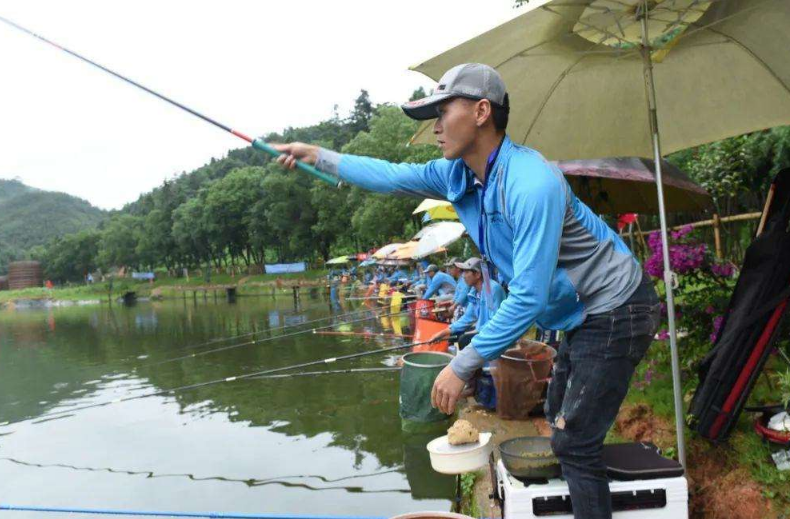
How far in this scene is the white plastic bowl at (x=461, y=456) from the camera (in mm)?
3383

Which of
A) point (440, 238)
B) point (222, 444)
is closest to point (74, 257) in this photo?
point (440, 238)

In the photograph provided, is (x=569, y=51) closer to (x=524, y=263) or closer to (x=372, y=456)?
(x=524, y=263)

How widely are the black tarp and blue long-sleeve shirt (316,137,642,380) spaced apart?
1.41 meters

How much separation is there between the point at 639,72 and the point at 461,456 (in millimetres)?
2972

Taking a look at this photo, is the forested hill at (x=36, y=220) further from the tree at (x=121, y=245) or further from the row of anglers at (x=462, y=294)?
the row of anglers at (x=462, y=294)

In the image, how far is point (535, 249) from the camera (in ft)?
6.00

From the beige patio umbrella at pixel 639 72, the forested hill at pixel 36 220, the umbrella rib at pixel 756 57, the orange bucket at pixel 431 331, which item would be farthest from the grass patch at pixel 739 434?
the forested hill at pixel 36 220

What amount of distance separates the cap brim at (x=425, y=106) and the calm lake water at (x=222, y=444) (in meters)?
4.10

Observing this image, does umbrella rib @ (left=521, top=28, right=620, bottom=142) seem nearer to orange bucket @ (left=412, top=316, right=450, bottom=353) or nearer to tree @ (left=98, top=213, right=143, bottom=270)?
orange bucket @ (left=412, top=316, right=450, bottom=353)

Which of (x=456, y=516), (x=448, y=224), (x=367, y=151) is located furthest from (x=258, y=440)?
(x=367, y=151)

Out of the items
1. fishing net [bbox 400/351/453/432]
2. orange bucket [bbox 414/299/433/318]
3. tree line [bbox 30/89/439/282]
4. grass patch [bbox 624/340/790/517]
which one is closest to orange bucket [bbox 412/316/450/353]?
fishing net [bbox 400/351/453/432]

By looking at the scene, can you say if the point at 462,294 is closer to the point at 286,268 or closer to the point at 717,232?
the point at 717,232

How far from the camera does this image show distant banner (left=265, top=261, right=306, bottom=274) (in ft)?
172

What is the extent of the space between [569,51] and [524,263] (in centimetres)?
249
